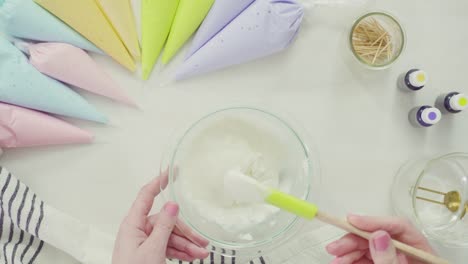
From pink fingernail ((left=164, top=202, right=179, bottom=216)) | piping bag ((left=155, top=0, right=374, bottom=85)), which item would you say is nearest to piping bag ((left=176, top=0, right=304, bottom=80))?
piping bag ((left=155, top=0, right=374, bottom=85))

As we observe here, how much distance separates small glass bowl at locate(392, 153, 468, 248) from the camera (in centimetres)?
69

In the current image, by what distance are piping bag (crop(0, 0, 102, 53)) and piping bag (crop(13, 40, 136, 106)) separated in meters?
0.01

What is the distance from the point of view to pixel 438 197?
0.72 metres

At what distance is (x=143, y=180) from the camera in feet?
2.35

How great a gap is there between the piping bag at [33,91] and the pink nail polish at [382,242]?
439 millimetres

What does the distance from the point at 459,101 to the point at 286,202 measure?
0.34 metres

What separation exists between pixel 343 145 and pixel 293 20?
217mm

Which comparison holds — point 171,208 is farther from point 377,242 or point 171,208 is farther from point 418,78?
point 418,78

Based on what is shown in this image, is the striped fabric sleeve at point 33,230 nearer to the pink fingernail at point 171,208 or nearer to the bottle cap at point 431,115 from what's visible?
the pink fingernail at point 171,208

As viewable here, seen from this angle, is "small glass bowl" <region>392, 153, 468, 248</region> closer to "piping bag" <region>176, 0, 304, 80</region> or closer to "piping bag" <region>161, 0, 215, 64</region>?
"piping bag" <region>176, 0, 304, 80</region>

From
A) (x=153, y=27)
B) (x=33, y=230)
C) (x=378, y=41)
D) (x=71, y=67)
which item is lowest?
(x=33, y=230)

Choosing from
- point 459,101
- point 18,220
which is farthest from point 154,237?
point 459,101

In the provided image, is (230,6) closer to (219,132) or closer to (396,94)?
(219,132)

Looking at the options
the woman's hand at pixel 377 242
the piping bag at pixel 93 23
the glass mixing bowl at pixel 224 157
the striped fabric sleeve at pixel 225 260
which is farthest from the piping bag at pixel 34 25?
the woman's hand at pixel 377 242
